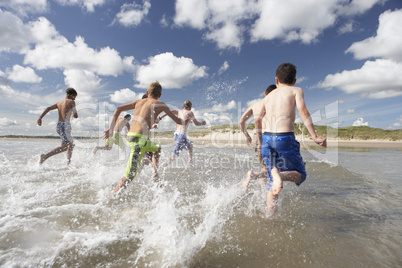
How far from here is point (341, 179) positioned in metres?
5.95

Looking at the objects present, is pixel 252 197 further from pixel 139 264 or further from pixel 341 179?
pixel 341 179

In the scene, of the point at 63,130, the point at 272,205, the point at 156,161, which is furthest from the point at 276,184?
the point at 63,130

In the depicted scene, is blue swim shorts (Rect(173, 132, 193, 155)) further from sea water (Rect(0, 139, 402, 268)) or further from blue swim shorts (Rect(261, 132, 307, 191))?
blue swim shorts (Rect(261, 132, 307, 191))

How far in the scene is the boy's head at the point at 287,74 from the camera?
305 cm

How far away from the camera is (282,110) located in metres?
2.88

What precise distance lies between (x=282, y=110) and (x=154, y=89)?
7.87 ft

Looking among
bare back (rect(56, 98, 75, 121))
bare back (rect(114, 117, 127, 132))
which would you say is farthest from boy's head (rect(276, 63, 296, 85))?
bare back (rect(114, 117, 127, 132))

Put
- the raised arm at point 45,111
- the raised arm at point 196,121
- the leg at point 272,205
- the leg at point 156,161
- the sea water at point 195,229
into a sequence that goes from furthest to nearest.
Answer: the raised arm at point 196,121 → the raised arm at point 45,111 → the leg at point 156,161 → the leg at point 272,205 → the sea water at point 195,229

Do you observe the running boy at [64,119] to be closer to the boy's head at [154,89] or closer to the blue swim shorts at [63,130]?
the blue swim shorts at [63,130]

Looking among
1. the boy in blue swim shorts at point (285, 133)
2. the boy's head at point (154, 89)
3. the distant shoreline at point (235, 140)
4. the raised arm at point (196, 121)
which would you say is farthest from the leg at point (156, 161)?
the distant shoreline at point (235, 140)

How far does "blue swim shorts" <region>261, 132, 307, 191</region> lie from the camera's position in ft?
9.30

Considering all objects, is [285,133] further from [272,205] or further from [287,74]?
[272,205]

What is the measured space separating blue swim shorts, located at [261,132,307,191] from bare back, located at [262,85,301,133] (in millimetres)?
102

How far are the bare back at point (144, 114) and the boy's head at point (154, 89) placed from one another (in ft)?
0.57
